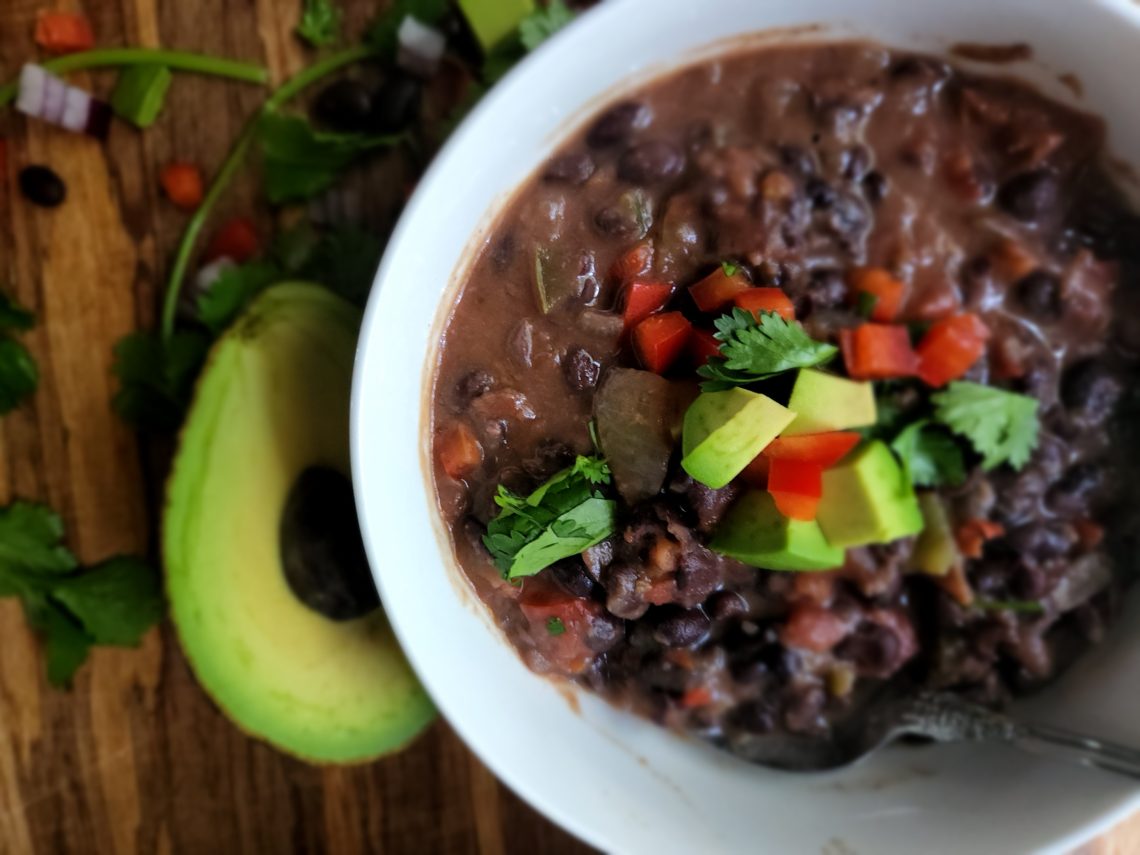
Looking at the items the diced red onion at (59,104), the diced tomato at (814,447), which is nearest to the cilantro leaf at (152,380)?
the diced red onion at (59,104)

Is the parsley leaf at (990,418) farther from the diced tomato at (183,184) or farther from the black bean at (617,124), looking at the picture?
the diced tomato at (183,184)

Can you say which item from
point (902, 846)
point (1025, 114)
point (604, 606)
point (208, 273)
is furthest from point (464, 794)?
point (1025, 114)

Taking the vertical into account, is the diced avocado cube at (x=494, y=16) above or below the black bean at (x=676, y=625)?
above

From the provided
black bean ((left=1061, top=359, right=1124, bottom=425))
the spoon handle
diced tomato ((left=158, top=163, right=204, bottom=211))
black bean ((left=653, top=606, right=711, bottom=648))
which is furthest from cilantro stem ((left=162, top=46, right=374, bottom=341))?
the spoon handle

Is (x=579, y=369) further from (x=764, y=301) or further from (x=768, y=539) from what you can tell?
(x=768, y=539)

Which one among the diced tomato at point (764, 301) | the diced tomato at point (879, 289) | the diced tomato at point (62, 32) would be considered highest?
the diced tomato at point (879, 289)

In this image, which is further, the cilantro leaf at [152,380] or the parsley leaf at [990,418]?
the cilantro leaf at [152,380]
